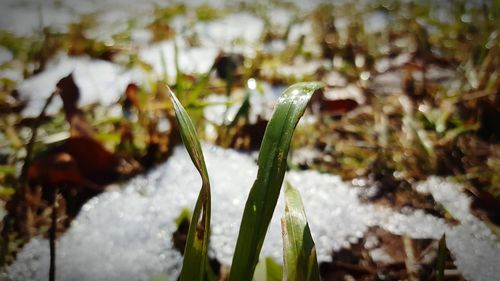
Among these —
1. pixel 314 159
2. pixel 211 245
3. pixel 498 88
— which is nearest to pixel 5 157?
pixel 211 245

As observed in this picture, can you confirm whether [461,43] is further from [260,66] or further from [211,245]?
[211,245]

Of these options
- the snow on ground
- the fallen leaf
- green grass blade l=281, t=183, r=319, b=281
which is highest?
the fallen leaf

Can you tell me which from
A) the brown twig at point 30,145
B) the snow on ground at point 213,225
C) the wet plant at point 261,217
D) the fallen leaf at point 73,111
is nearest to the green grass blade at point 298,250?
the wet plant at point 261,217

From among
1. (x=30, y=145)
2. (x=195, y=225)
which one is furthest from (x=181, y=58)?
(x=195, y=225)

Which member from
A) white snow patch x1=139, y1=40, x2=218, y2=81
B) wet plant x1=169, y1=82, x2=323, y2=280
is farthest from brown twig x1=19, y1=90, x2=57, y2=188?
white snow patch x1=139, y1=40, x2=218, y2=81

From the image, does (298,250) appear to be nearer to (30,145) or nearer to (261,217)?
(261,217)

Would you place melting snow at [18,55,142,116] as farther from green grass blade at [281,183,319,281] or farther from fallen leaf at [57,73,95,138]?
green grass blade at [281,183,319,281]
